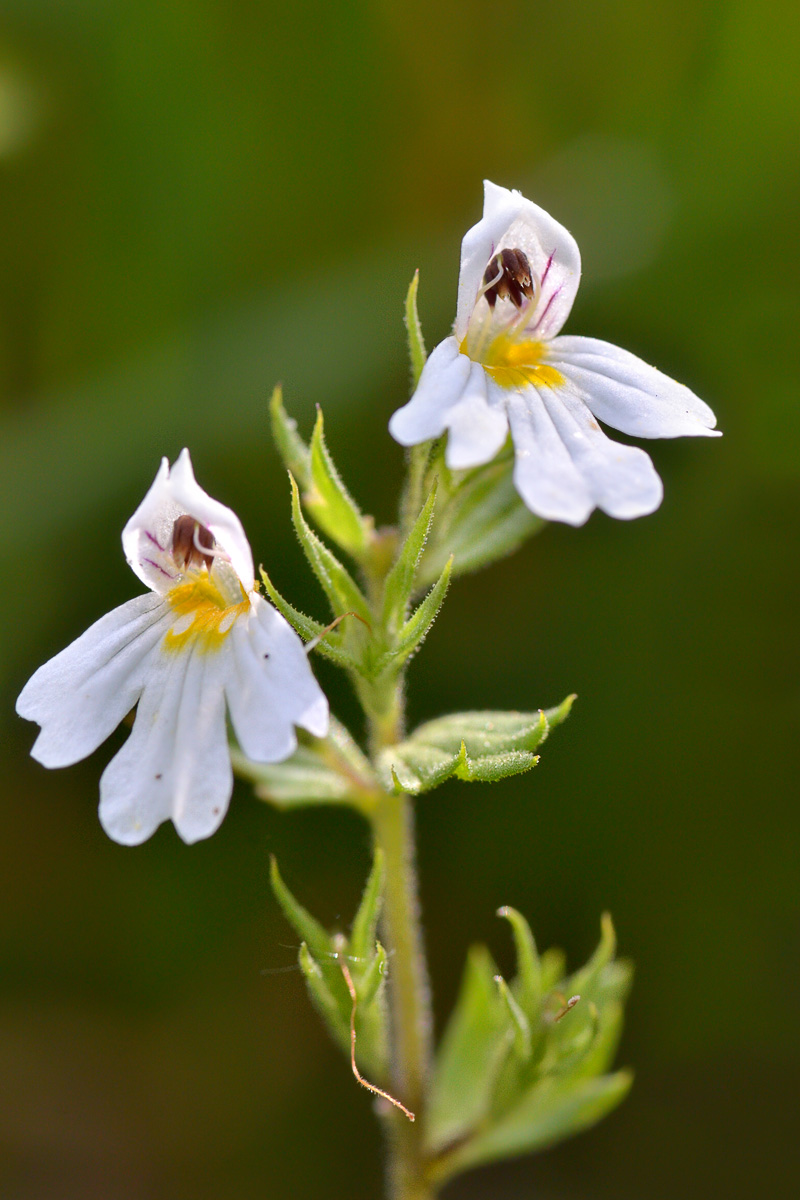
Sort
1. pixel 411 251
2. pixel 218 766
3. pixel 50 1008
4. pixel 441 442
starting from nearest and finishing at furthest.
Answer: pixel 218 766 → pixel 441 442 → pixel 50 1008 → pixel 411 251

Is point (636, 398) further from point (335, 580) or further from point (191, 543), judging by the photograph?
point (191, 543)

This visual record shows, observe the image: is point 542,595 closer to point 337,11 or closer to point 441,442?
point 441,442

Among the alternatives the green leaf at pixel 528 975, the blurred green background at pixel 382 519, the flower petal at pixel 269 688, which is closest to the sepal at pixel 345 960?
the green leaf at pixel 528 975

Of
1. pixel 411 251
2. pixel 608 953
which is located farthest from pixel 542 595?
pixel 608 953

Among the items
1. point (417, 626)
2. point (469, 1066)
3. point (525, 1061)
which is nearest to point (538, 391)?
point (417, 626)

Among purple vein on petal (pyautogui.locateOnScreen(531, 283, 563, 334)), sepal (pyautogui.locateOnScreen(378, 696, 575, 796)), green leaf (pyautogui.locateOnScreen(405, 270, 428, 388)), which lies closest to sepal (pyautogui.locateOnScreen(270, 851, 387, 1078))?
sepal (pyautogui.locateOnScreen(378, 696, 575, 796))

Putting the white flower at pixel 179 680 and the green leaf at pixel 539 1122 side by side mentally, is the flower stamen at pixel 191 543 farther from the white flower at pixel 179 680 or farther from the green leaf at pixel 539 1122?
the green leaf at pixel 539 1122
